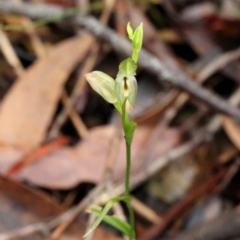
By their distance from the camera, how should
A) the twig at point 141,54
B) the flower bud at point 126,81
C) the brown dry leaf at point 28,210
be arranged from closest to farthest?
the flower bud at point 126,81
the brown dry leaf at point 28,210
the twig at point 141,54

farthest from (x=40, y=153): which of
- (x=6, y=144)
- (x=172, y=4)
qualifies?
(x=172, y=4)

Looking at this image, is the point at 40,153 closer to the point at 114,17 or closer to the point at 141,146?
the point at 141,146

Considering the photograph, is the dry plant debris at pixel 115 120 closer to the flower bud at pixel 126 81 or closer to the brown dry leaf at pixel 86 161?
the brown dry leaf at pixel 86 161

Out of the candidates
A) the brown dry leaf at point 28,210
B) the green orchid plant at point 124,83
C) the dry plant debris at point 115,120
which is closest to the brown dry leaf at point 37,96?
the dry plant debris at point 115,120

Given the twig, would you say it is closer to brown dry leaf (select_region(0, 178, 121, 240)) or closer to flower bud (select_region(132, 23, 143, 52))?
brown dry leaf (select_region(0, 178, 121, 240))

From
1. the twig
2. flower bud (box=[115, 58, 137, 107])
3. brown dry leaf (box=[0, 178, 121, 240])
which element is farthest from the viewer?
the twig

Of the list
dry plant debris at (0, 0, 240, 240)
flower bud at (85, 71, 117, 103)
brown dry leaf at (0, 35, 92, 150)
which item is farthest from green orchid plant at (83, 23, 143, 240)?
brown dry leaf at (0, 35, 92, 150)
